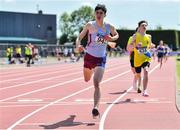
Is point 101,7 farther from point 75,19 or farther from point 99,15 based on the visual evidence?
point 75,19

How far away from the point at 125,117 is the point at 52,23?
91218 mm

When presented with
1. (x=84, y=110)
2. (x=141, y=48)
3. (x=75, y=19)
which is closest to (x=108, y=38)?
(x=84, y=110)

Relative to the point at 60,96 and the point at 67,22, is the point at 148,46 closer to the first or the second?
the point at 60,96

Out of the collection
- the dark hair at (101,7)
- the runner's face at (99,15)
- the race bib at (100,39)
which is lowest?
the race bib at (100,39)

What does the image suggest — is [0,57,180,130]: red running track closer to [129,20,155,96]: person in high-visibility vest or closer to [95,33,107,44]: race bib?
[129,20,155,96]: person in high-visibility vest

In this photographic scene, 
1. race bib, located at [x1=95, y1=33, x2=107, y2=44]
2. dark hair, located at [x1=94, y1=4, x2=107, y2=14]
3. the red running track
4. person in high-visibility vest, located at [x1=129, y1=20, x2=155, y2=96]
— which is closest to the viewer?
the red running track

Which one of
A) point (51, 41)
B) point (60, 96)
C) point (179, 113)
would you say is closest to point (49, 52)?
point (51, 41)

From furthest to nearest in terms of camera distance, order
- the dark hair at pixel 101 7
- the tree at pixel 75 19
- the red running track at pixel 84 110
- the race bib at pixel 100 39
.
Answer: the tree at pixel 75 19
the race bib at pixel 100 39
the dark hair at pixel 101 7
the red running track at pixel 84 110

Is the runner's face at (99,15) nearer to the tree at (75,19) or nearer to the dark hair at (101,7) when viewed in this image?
the dark hair at (101,7)

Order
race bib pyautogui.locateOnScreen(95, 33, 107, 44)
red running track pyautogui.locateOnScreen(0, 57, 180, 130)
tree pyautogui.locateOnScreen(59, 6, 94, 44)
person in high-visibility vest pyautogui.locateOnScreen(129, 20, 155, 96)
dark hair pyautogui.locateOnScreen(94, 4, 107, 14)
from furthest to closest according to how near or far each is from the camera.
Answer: tree pyautogui.locateOnScreen(59, 6, 94, 44) → person in high-visibility vest pyautogui.locateOnScreen(129, 20, 155, 96) → race bib pyautogui.locateOnScreen(95, 33, 107, 44) → dark hair pyautogui.locateOnScreen(94, 4, 107, 14) → red running track pyautogui.locateOnScreen(0, 57, 180, 130)

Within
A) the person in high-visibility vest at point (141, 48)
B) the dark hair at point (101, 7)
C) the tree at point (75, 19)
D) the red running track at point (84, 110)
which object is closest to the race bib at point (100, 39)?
the dark hair at point (101, 7)

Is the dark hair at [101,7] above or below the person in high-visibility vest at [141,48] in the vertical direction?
above

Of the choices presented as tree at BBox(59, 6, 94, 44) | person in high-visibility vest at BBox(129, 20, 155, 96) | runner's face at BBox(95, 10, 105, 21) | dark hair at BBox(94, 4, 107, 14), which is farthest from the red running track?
tree at BBox(59, 6, 94, 44)

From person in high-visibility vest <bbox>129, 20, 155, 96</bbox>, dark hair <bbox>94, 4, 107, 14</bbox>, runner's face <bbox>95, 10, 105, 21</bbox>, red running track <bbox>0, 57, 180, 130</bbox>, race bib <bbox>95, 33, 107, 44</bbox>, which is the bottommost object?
red running track <bbox>0, 57, 180, 130</bbox>
